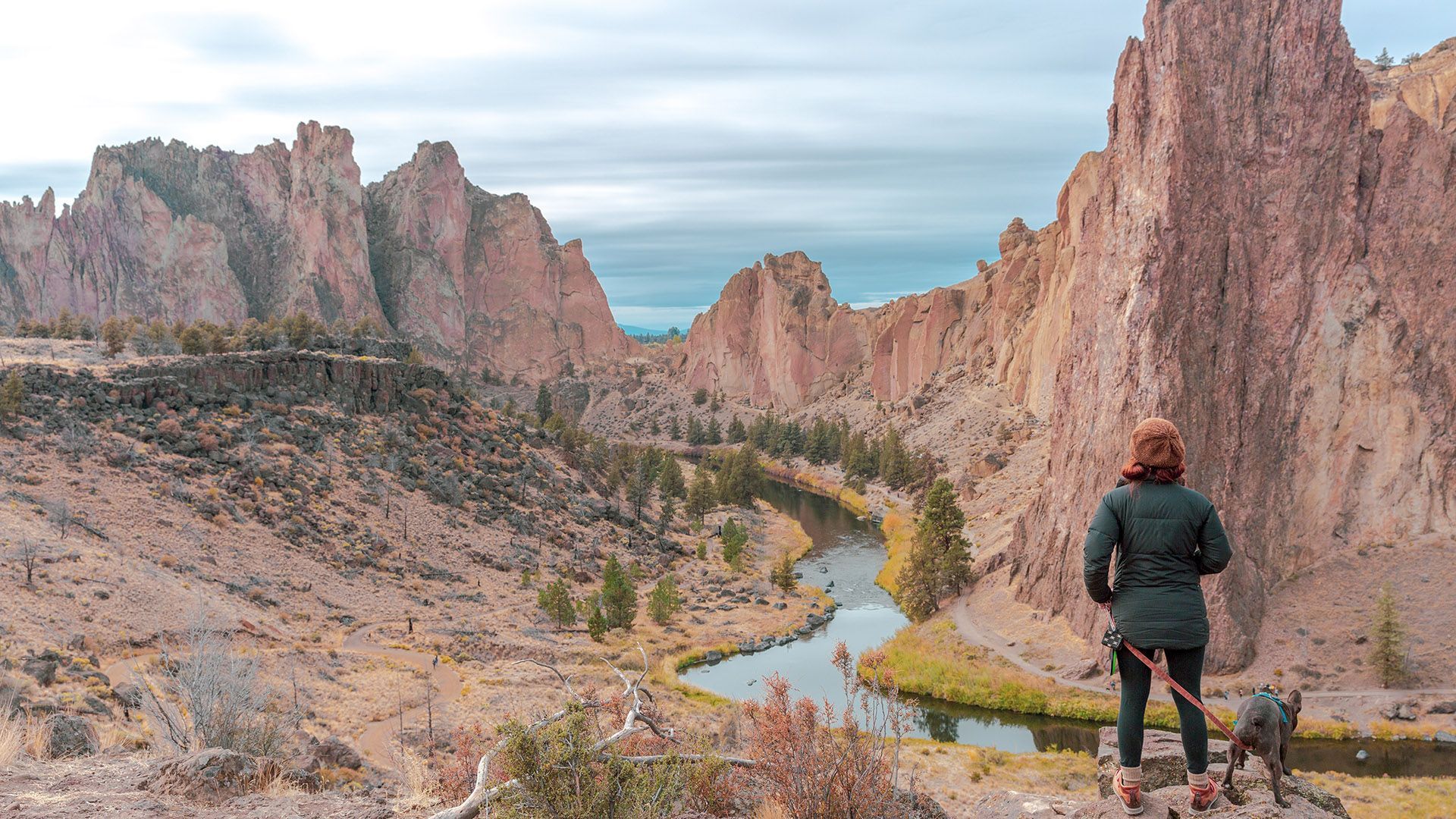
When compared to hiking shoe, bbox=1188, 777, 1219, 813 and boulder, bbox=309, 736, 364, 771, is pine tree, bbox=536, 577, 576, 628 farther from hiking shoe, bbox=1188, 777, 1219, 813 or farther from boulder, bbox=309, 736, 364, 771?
hiking shoe, bbox=1188, 777, 1219, 813

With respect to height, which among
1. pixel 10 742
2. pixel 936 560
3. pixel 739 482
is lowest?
pixel 936 560

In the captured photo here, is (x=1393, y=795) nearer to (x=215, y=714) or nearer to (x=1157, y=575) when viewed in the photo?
(x=1157, y=575)

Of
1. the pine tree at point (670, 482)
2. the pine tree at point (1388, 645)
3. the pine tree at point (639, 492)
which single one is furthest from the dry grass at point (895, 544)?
the pine tree at point (1388, 645)

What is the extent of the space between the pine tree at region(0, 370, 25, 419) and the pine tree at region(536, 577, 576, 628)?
27.0m

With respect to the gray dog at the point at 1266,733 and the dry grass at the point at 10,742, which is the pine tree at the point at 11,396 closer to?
the dry grass at the point at 10,742

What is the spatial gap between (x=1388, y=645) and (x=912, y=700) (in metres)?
23.3

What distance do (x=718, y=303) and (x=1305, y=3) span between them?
14671cm

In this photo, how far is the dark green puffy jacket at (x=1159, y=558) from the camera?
727cm

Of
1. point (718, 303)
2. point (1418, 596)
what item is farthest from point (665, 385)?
point (1418, 596)

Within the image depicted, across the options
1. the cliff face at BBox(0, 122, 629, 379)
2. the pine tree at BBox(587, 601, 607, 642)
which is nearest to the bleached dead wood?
the pine tree at BBox(587, 601, 607, 642)

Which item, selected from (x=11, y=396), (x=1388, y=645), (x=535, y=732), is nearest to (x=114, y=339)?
(x=11, y=396)

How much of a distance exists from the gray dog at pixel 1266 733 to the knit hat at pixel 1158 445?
7.08 feet

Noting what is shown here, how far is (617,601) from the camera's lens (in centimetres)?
4791

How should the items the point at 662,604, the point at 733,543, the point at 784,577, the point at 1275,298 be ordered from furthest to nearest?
the point at 733,543
the point at 784,577
the point at 662,604
the point at 1275,298
